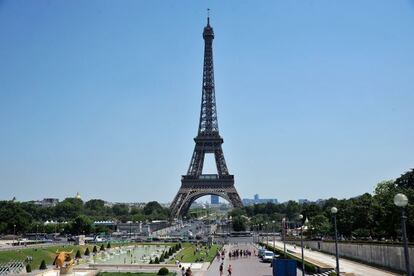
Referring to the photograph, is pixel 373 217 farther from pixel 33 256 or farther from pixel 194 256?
pixel 33 256

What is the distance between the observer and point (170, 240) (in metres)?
76.4

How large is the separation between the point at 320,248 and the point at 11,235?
59020mm

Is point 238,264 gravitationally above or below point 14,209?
below

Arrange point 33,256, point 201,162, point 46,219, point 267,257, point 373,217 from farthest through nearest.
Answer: point 46,219 < point 201,162 < point 373,217 < point 33,256 < point 267,257

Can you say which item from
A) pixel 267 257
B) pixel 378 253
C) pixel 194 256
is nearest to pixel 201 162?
pixel 194 256

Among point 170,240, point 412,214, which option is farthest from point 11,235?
point 412,214

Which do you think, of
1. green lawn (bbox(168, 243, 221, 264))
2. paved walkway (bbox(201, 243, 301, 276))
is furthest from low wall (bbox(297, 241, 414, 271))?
green lawn (bbox(168, 243, 221, 264))

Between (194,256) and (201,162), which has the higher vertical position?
(201,162)

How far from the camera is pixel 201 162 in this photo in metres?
100

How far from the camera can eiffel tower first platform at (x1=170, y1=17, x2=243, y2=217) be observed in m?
97.6

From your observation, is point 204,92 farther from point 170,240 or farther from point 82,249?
point 82,249

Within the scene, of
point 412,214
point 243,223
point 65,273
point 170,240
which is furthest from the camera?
point 243,223

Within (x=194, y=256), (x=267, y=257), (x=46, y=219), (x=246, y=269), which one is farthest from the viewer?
(x=46, y=219)

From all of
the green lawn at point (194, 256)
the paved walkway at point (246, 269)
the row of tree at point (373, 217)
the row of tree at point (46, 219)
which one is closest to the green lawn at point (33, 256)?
the green lawn at point (194, 256)
